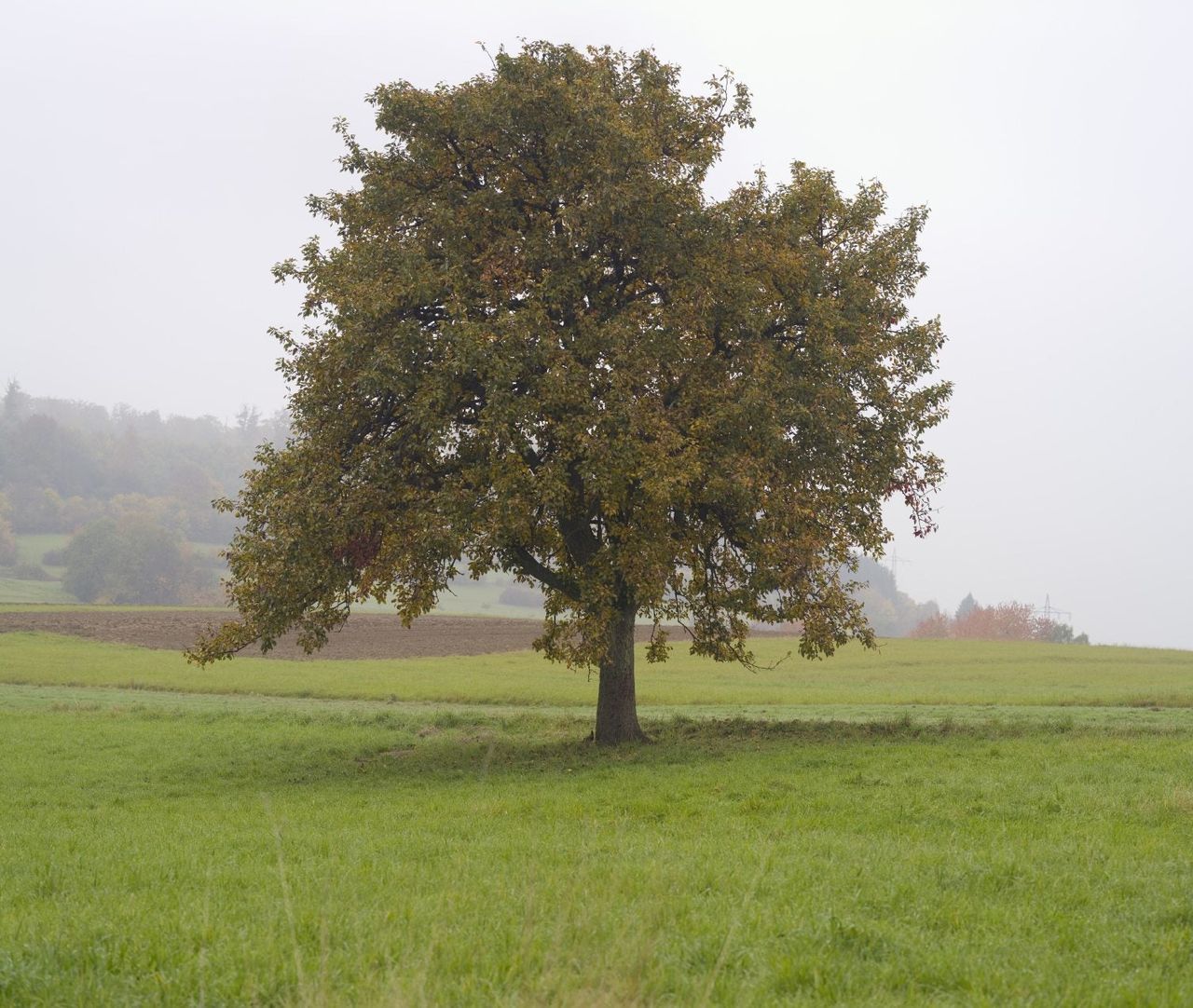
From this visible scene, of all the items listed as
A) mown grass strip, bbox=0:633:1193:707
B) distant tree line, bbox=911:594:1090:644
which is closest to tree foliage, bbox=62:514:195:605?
mown grass strip, bbox=0:633:1193:707

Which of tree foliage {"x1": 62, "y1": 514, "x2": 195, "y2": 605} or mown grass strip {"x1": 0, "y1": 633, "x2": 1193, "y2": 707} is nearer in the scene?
mown grass strip {"x1": 0, "y1": 633, "x2": 1193, "y2": 707}

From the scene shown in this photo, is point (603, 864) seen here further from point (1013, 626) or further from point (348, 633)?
point (1013, 626)

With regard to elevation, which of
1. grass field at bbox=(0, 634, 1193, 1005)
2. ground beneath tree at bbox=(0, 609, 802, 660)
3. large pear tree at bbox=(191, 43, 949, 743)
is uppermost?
large pear tree at bbox=(191, 43, 949, 743)

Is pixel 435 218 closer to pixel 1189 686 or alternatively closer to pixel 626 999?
pixel 626 999

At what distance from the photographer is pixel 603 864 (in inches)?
386

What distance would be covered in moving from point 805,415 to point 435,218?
930 centimetres

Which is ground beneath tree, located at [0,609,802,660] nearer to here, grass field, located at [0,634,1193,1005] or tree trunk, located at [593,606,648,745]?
grass field, located at [0,634,1193,1005]

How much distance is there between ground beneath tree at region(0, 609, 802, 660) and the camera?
65.9 metres

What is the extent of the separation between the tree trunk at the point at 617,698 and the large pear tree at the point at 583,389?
0.07 meters

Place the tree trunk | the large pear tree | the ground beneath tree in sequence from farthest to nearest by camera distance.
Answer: the ground beneath tree < the tree trunk < the large pear tree

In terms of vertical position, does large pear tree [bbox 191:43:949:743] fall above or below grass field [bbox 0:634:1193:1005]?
above

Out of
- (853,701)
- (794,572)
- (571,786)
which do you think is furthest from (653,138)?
(853,701)

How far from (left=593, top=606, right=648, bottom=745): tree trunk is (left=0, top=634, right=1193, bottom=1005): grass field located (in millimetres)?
745

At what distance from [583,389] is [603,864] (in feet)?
40.8
